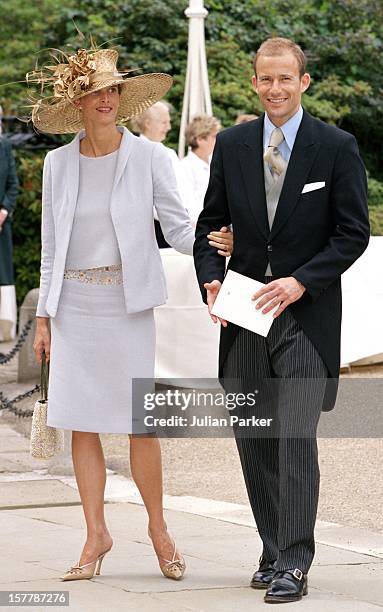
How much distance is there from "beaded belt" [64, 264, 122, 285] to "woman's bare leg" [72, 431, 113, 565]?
57cm

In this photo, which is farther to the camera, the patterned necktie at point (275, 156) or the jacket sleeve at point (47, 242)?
the jacket sleeve at point (47, 242)

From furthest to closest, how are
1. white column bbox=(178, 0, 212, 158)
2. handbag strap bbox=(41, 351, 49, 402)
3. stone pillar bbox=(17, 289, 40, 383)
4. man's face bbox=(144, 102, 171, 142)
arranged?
1. white column bbox=(178, 0, 212, 158)
2. stone pillar bbox=(17, 289, 40, 383)
3. man's face bbox=(144, 102, 171, 142)
4. handbag strap bbox=(41, 351, 49, 402)

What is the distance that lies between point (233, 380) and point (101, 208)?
0.80 metres

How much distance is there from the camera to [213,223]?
16.4 feet

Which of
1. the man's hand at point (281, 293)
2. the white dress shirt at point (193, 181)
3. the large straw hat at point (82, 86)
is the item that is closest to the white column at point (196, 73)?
the white dress shirt at point (193, 181)

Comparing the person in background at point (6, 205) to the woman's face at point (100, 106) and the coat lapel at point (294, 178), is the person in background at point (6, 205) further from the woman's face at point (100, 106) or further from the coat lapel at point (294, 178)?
the coat lapel at point (294, 178)

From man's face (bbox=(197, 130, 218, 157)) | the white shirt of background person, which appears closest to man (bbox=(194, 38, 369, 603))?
the white shirt of background person

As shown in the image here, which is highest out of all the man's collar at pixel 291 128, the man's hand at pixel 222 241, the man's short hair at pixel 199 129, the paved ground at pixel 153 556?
the man's short hair at pixel 199 129

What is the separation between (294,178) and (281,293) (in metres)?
0.42

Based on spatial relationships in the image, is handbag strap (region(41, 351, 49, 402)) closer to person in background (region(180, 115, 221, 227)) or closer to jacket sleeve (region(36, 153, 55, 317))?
jacket sleeve (region(36, 153, 55, 317))

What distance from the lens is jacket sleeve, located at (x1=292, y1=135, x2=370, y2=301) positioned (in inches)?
183

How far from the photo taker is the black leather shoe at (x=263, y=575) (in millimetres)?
4801

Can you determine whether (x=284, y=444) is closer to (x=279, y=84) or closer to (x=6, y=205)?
Answer: (x=279, y=84)

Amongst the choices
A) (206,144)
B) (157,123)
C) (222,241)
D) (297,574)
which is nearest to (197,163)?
(206,144)
